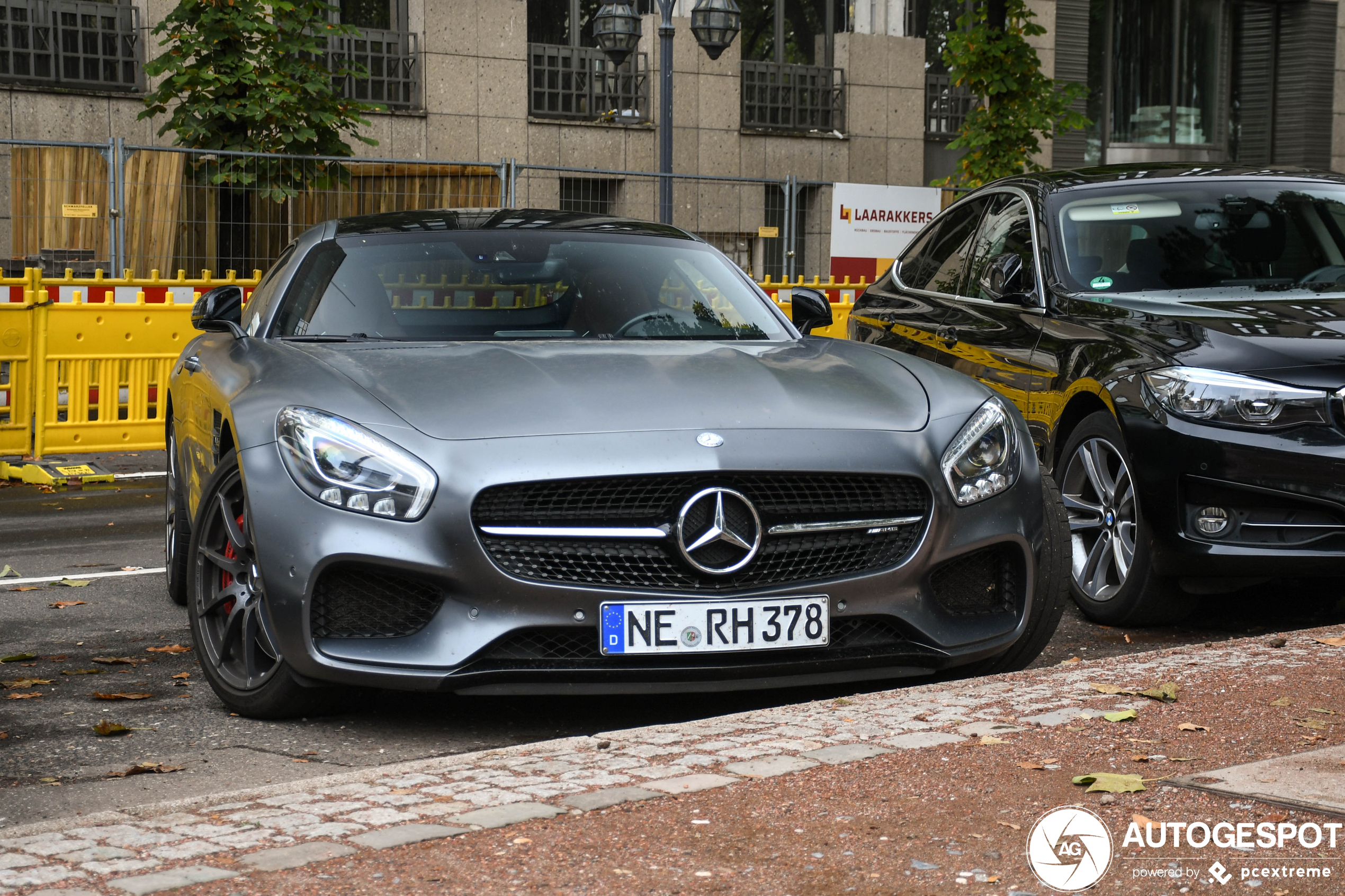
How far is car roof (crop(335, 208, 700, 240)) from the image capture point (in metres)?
6.20

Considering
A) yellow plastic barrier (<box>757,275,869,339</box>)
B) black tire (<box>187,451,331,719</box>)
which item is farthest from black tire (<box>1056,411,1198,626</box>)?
yellow plastic barrier (<box>757,275,869,339</box>)

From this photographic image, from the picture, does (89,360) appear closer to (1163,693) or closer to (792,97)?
(1163,693)

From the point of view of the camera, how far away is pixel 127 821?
3518 mm

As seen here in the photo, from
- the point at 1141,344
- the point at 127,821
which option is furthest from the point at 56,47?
the point at 127,821

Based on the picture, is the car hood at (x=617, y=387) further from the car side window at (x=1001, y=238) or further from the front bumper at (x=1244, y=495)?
the car side window at (x=1001, y=238)

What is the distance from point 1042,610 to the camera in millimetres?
5164

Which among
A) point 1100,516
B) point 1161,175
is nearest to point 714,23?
point 1161,175

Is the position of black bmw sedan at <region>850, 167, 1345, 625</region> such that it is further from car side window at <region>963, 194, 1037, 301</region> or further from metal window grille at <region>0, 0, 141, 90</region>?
metal window grille at <region>0, 0, 141, 90</region>

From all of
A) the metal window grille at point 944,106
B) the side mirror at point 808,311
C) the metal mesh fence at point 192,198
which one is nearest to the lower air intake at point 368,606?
the side mirror at point 808,311

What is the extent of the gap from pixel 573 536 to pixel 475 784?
86 centimetres

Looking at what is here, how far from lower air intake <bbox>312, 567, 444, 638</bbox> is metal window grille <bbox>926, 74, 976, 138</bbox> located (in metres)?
21.3

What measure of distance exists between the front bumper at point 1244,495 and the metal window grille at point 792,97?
1725cm

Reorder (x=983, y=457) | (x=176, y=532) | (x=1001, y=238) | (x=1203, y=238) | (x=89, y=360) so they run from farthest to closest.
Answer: (x=89, y=360) < (x=1001, y=238) < (x=1203, y=238) < (x=176, y=532) < (x=983, y=457)

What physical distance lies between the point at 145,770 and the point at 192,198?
11.6 m
